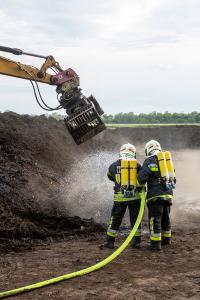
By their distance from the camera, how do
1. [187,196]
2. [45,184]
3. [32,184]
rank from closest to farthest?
[32,184]
[45,184]
[187,196]

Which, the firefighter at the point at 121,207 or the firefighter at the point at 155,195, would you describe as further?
the firefighter at the point at 121,207

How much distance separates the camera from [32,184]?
13891 millimetres

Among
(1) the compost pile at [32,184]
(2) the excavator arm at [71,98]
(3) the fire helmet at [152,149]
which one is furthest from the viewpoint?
(2) the excavator arm at [71,98]

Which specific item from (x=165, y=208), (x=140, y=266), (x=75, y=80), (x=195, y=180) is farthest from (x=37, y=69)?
(x=195, y=180)

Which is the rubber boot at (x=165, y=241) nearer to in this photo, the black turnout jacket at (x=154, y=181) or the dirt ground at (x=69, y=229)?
the dirt ground at (x=69, y=229)

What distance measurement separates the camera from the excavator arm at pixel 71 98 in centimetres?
1145

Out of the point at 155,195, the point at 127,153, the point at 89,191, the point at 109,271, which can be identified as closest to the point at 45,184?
the point at 89,191

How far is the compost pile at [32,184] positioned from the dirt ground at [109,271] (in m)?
0.91

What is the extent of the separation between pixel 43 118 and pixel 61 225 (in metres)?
15.5

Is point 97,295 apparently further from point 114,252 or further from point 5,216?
point 5,216

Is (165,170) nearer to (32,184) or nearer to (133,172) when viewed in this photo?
(133,172)

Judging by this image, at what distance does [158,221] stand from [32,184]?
556 cm

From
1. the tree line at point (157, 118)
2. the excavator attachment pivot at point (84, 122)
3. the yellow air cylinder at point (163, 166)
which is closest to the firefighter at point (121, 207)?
the yellow air cylinder at point (163, 166)

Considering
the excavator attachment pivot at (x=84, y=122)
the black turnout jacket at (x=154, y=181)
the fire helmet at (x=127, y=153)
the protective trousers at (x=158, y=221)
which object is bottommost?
the protective trousers at (x=158, y=221)
